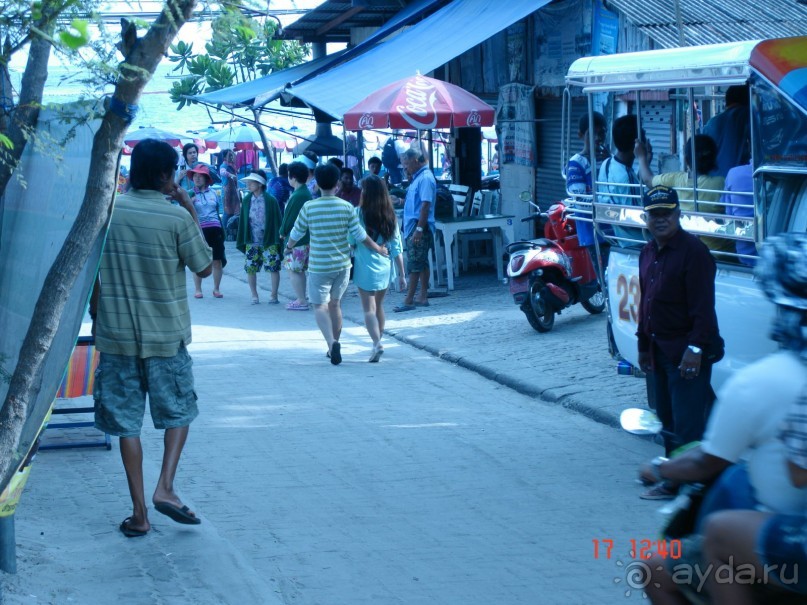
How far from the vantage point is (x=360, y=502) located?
6281 mm

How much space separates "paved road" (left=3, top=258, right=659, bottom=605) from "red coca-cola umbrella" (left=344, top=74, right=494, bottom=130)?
4374 mm

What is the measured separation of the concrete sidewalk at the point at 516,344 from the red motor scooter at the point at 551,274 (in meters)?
0.30

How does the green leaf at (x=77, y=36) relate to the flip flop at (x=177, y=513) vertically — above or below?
above

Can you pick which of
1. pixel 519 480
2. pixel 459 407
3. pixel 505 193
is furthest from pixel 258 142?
pixel 519 480

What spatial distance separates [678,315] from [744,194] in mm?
886

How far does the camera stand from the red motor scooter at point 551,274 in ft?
37.4

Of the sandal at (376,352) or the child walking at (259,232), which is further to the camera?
the child walking at (259,232)

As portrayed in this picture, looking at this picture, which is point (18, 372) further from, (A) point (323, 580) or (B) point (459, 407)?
(B) point (459, 407)

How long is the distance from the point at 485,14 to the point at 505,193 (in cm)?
359

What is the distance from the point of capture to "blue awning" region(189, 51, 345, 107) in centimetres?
1845

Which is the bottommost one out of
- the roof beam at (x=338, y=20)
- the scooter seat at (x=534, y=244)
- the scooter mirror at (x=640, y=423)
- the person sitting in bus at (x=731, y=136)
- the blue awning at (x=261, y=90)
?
the scooter seat at (x=534, y=244)

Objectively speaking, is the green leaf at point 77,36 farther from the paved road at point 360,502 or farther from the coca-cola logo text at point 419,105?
the coca-cola logo text at point 419,105

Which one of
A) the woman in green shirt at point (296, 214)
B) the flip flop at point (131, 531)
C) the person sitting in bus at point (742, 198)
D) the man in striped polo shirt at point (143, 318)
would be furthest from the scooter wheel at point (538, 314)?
the flip flop at point (131, 531)

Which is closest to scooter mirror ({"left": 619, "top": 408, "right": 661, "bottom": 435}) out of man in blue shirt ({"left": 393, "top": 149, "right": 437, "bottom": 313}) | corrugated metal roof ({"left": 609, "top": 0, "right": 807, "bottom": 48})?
corrugated metal roof ({"left": 609, "top": 0, "right": 807, "bottom": 48})
